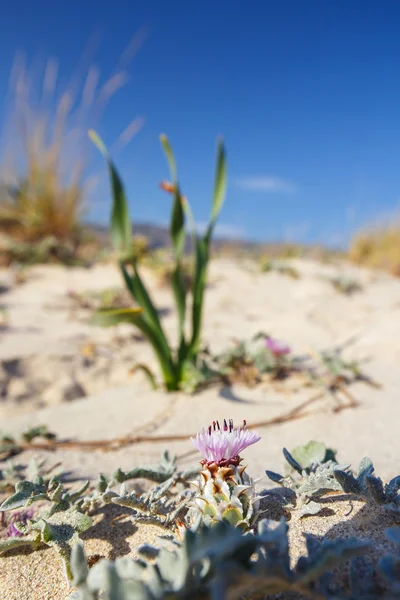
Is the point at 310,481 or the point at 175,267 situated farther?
the point at 175,267

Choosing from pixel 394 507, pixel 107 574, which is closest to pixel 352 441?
pixel 394 507

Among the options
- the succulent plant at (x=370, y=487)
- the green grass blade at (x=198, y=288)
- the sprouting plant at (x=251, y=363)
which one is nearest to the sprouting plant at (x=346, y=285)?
the sprouting plant at (x=251, y=363)

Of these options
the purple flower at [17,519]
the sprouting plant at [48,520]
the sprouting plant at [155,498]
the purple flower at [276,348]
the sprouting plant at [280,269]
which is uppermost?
the sprouting plant at [280,269]

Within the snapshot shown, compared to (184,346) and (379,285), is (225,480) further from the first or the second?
(379,285)

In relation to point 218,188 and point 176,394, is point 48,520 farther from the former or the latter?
point 218,188

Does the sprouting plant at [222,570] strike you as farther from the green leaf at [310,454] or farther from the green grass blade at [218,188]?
the green grass blade at [218,188]

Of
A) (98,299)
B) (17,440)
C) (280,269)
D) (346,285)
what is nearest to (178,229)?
(17,440)
